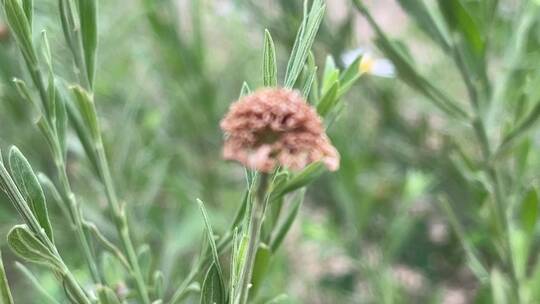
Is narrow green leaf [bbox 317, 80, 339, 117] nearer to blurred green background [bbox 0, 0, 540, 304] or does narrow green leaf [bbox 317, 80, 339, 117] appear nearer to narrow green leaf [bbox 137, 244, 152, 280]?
narrow green leaf [bbox 137, 244, 152, 280]

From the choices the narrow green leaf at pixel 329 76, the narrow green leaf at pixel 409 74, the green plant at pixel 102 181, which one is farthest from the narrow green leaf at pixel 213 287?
the narrow green leaf at pixel 409 74

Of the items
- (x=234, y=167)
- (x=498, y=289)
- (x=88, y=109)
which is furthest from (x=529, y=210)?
(x=234, y=167)

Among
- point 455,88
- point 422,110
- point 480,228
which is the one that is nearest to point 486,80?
point 480,228

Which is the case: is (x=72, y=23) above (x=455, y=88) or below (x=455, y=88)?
above

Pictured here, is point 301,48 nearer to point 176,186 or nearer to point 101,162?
point 101,162

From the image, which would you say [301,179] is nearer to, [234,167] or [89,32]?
[89,32]
